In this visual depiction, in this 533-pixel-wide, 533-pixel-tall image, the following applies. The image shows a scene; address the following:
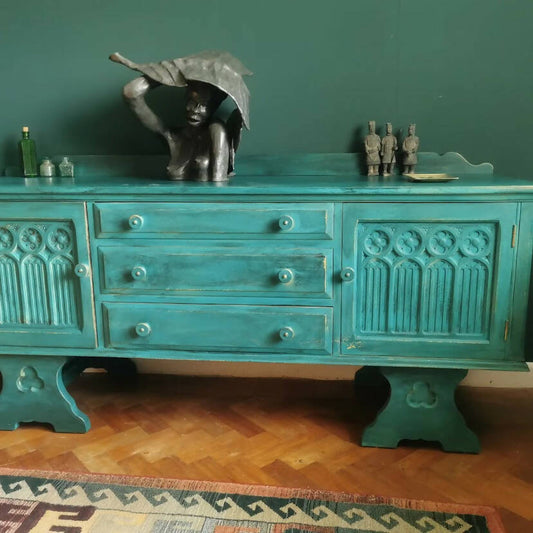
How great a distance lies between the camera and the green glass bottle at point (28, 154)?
2256 mm

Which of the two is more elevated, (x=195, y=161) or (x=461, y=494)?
(x=195, y=161)

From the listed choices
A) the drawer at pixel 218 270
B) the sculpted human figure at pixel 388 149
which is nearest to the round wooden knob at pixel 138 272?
the drawer at pixel 218 270

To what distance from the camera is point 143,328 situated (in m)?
1.88

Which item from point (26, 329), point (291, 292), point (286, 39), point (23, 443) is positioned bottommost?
point (23, 443)

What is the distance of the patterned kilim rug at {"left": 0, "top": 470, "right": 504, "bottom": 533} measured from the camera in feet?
5.09

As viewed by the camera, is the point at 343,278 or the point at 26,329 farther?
the point at 26,329

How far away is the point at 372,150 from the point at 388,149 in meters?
0.06

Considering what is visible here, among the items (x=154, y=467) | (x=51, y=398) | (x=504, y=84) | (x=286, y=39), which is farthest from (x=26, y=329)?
(x=504, y=84)

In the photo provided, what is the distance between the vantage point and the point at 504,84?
2088 mm

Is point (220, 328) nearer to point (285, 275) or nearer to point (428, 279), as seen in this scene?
point (285, 275)

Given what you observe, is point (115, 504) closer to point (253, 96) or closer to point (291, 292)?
point (291, 292)

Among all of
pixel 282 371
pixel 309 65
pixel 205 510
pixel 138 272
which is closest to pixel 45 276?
pixel 138 272

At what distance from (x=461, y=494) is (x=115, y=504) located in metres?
1.05

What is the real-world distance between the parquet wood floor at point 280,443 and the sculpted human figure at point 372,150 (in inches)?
37.1
